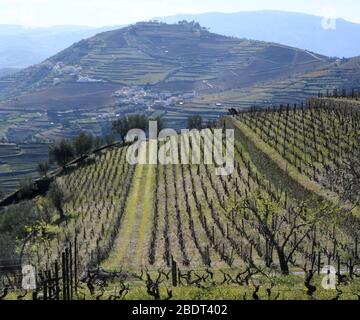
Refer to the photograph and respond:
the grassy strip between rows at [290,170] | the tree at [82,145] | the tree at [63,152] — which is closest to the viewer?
the grassy strip between rows at [290,170]

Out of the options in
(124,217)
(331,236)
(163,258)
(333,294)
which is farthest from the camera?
(124,217)

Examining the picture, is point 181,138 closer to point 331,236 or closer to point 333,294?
point 331,236

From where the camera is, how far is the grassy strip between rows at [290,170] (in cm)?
3807

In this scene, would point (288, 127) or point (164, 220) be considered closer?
point (164, 220)

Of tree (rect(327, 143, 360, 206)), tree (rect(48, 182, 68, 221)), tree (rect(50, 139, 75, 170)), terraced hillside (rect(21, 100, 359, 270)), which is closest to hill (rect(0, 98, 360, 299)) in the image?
terraced hillside (rect(21, 100, 359, 270))

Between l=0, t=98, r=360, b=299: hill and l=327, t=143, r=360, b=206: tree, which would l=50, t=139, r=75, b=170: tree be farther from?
l=327, t=143, r=360, b=206: tree

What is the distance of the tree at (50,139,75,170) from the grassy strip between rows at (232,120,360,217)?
36117mm

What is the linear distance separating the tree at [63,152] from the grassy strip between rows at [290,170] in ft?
118

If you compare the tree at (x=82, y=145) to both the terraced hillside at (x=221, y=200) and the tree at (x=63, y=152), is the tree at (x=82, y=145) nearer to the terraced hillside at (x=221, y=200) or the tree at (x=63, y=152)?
the tree at (x=63, y=152)

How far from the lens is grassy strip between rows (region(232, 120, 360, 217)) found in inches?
1499

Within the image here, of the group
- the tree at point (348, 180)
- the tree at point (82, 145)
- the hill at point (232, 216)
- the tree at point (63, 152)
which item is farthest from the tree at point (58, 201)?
the tree at point (82, 145)
